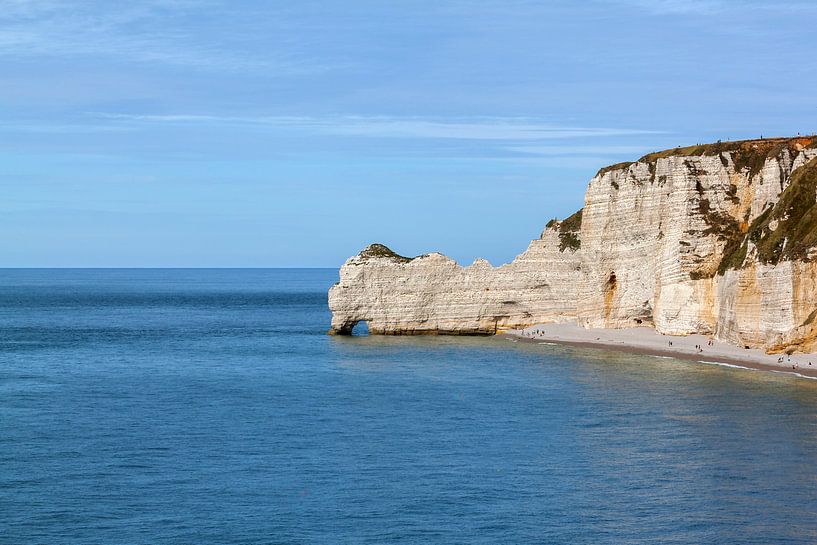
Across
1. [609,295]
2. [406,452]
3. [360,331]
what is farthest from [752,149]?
[406,452]

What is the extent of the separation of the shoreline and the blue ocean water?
269 cm

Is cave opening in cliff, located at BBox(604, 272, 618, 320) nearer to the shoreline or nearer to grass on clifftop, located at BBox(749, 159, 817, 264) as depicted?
the shoreline

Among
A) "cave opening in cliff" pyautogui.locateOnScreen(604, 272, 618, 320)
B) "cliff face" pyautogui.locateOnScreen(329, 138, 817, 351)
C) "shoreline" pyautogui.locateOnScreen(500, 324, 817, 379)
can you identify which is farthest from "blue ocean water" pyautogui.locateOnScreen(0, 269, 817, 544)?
"cave opening in cliff" pyautogui.locateOnScreen(604, 272, 618, 320)

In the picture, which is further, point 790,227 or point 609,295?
point 609,295

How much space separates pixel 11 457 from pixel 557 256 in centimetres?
6630

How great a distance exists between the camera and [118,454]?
1799 inches

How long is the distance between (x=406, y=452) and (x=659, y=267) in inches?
2022

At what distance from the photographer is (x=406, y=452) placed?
1810 inches

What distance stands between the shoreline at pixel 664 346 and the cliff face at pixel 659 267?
112 centimetres

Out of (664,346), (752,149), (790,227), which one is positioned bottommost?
(664,346)

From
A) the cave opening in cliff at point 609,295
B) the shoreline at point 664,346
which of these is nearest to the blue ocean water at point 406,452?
the shoreline at point 664,346

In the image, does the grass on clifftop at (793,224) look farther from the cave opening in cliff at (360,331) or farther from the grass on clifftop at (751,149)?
the cave opening in cliff at (360,331)

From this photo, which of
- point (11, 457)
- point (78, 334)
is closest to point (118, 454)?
point (11, 457)

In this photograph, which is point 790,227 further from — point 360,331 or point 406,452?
point 360,331
